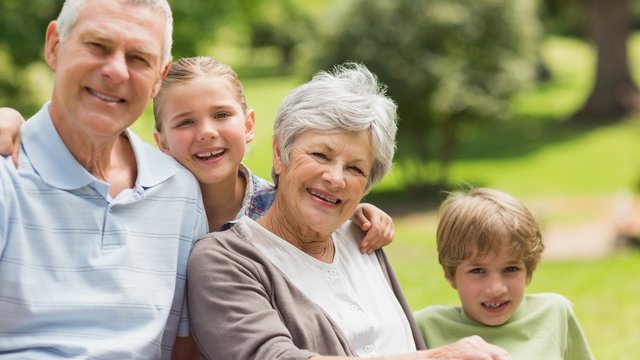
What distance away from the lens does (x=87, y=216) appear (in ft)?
8.19

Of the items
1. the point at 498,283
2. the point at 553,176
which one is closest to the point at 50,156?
the point at 498,283

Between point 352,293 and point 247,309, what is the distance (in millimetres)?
482

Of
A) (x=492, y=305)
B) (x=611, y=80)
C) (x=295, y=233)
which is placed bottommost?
(x=611, y=80)

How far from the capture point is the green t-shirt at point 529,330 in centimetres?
322

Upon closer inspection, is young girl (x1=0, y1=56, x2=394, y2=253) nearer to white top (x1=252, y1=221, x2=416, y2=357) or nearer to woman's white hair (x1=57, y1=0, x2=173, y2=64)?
white top (x1=252, y1=221, x2=416, y2=357)

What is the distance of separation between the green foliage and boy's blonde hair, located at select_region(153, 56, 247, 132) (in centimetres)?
1297

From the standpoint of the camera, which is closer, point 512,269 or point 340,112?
point 340,112

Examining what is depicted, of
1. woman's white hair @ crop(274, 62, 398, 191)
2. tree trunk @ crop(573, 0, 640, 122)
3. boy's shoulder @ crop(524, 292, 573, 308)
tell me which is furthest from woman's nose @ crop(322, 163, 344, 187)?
tree trunk @ crop(573, 0, 640, 122)

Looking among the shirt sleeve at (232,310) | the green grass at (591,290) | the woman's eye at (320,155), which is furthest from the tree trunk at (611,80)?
the shirt sleeve at (232,310)

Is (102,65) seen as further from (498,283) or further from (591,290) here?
(591,290)

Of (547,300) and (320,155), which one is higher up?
(320,155)

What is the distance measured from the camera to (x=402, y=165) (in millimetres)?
19516

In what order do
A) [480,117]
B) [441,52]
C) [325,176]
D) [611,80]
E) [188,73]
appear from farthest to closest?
1. [611,80]
2. [480,117]
3. [441,52]
4. [188,73]
5. [325,176]

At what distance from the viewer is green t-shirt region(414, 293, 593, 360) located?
127 inches
